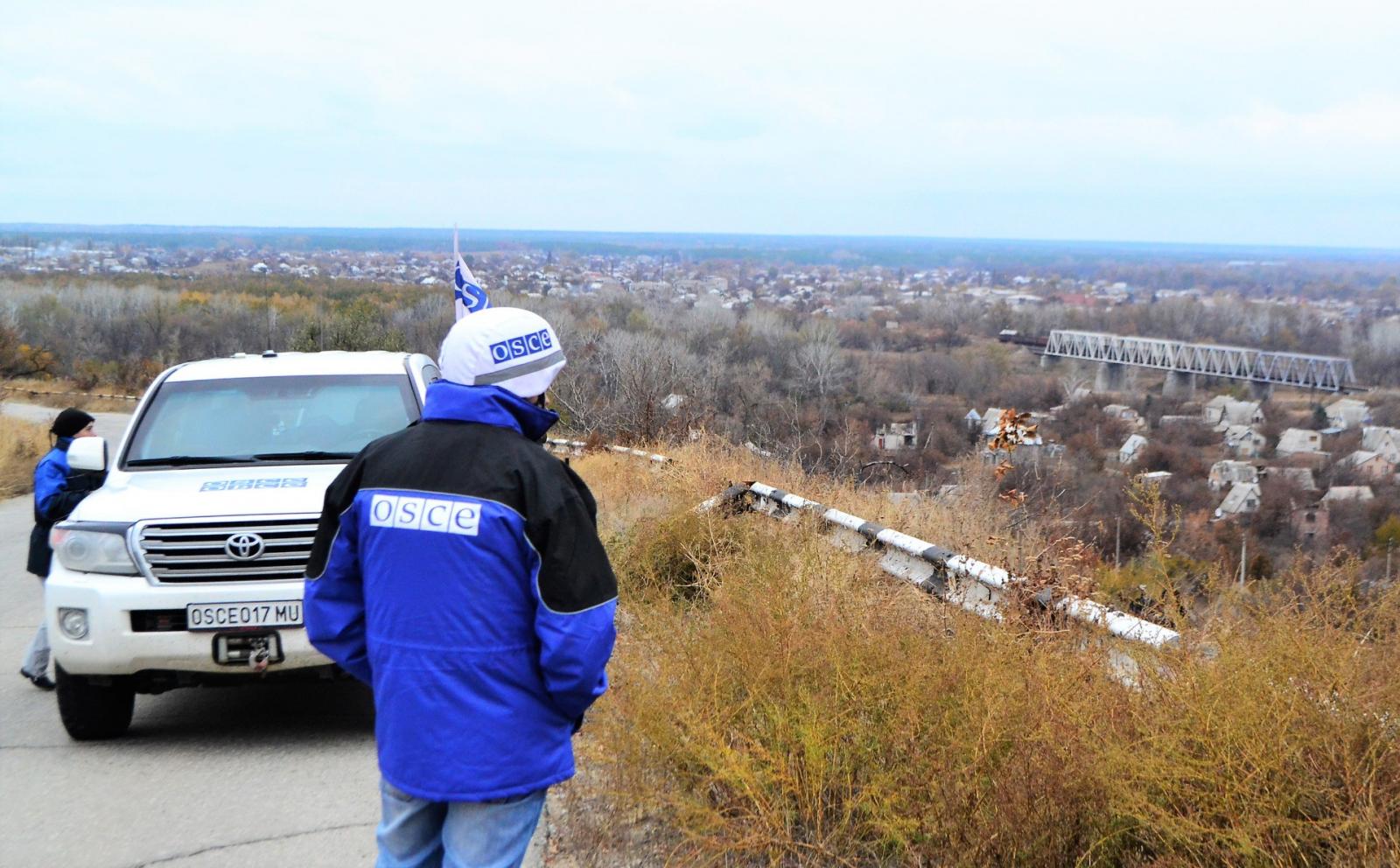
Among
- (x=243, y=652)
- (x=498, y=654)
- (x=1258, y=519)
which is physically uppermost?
(x=498, y=654)

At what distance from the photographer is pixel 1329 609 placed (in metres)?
4.25

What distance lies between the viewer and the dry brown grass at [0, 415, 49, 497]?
18.4 m

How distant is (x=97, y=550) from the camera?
19.2 feet

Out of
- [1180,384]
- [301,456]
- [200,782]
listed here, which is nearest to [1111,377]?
[1180,384]

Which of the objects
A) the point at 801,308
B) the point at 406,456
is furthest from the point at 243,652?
the point at 801,308

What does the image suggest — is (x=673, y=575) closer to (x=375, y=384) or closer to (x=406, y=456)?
(x=375, y=384)

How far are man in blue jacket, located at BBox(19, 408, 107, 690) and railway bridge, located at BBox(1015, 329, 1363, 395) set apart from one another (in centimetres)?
6830

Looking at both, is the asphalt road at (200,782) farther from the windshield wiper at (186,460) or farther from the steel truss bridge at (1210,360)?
the steel truss bridge at (1210,360)

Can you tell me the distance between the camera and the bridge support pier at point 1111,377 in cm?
7412

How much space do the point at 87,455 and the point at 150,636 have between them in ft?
3.67

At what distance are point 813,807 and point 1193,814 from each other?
47.0 inches

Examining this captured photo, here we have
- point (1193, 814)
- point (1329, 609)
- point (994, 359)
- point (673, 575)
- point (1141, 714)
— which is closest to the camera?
point (1193, 814)

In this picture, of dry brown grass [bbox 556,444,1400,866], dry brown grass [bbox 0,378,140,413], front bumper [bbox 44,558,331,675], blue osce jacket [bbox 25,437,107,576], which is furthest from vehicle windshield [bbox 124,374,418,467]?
dry brown grass [bbox 0,378,140,413]

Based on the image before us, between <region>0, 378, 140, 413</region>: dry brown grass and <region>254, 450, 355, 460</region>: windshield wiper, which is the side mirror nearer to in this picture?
<region>254, 450, 355, 460</region>: windshield wiper
